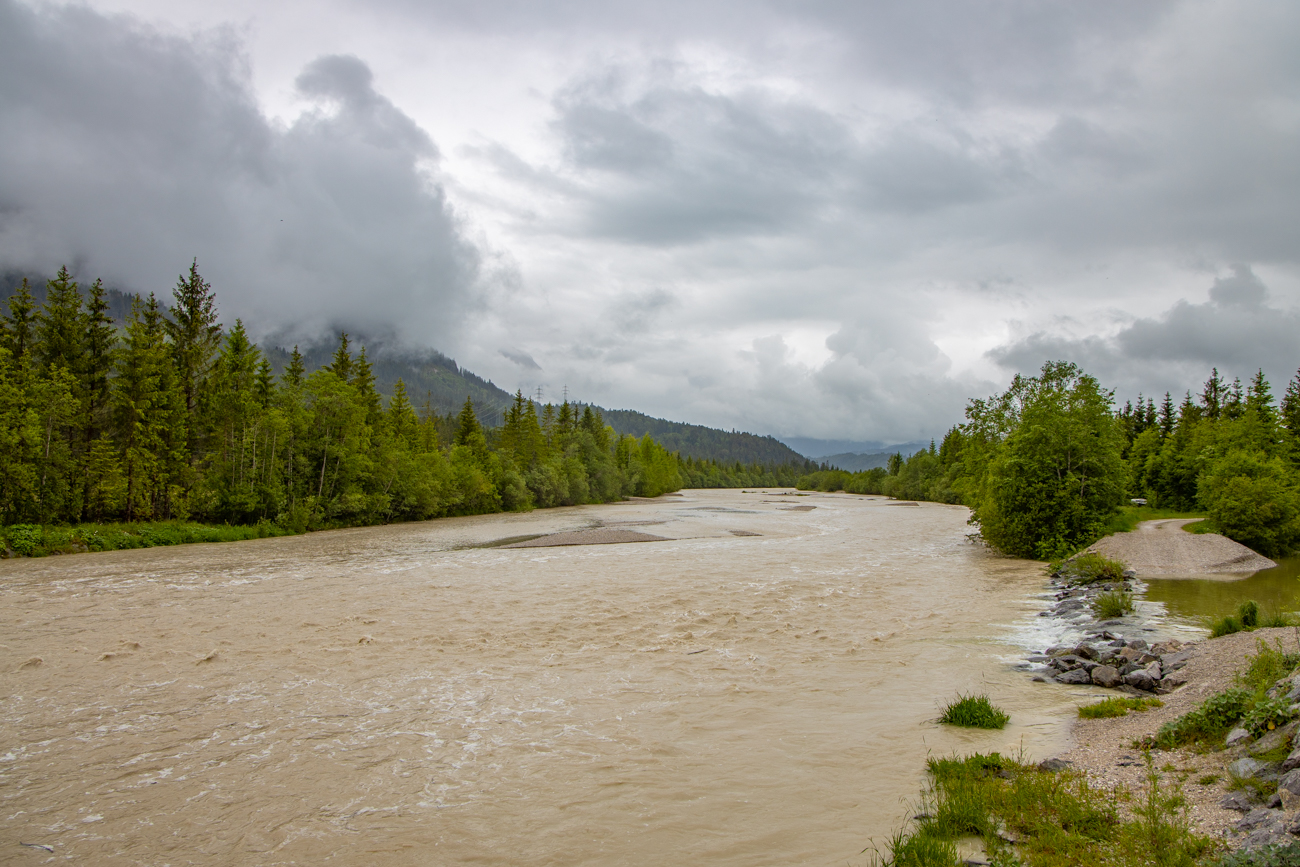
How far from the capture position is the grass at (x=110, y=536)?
32.9 meters

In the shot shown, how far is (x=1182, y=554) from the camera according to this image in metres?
31.5

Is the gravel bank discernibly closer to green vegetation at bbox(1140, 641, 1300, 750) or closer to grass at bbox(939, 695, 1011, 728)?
green vegetation at bbox(1140, 641, 1300, 750)

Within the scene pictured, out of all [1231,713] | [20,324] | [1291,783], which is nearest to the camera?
[1291,783]

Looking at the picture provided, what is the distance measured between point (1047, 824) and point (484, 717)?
8.64 meters

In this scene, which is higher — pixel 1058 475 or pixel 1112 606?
pixel 1058 475

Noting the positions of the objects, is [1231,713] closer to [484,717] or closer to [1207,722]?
[1207,722]

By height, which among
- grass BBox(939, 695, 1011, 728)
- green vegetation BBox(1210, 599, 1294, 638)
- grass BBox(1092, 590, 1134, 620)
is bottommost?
grass BBox(1092, 590, 1134, 620)

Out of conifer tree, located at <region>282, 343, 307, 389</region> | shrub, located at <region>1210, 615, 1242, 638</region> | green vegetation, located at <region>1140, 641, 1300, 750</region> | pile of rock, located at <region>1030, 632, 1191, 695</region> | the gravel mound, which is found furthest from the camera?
conifer tree, located at <region>282, 343, 307, 389</region>

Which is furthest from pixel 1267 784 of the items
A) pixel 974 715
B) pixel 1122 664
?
pixel 1122 664

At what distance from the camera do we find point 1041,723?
34.3 ft

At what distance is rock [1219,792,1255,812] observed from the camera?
248 inches

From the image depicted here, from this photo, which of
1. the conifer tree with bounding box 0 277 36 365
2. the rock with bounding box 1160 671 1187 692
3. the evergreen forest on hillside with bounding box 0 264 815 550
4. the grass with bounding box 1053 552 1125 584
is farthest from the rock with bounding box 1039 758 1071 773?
the conifer tree with bounding box 0 277 36 365

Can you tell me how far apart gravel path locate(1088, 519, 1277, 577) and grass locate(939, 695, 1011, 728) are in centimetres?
2472

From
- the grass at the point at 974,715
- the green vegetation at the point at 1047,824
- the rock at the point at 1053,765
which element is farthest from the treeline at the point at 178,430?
the rock at the point at 1053,765
